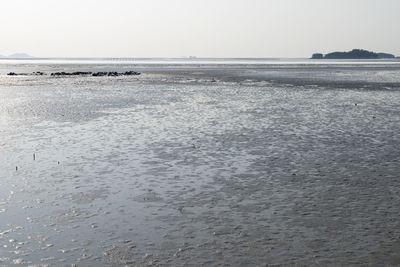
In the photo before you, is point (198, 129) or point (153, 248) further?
point (198, 129)

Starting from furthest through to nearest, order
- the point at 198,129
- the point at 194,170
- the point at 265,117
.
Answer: the point at 265,117
the point at 198,129
the point at 194,170

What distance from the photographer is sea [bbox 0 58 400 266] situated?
8.78 m

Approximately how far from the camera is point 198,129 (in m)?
23.0

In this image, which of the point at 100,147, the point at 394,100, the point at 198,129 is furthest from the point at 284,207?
the point at 394,100

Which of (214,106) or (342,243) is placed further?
(214,106)

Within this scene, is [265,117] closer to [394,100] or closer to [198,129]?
[198,129]

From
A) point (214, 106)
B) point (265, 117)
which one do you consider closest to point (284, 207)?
point (265, 117)

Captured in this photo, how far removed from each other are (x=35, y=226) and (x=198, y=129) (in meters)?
13.7

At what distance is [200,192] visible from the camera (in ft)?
41.5

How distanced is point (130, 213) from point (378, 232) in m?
5.88

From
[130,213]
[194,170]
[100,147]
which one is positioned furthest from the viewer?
[100,147]

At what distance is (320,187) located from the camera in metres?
13.1

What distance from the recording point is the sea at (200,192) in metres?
8.78

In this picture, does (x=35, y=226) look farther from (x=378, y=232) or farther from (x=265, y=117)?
(x=265, y=117)
